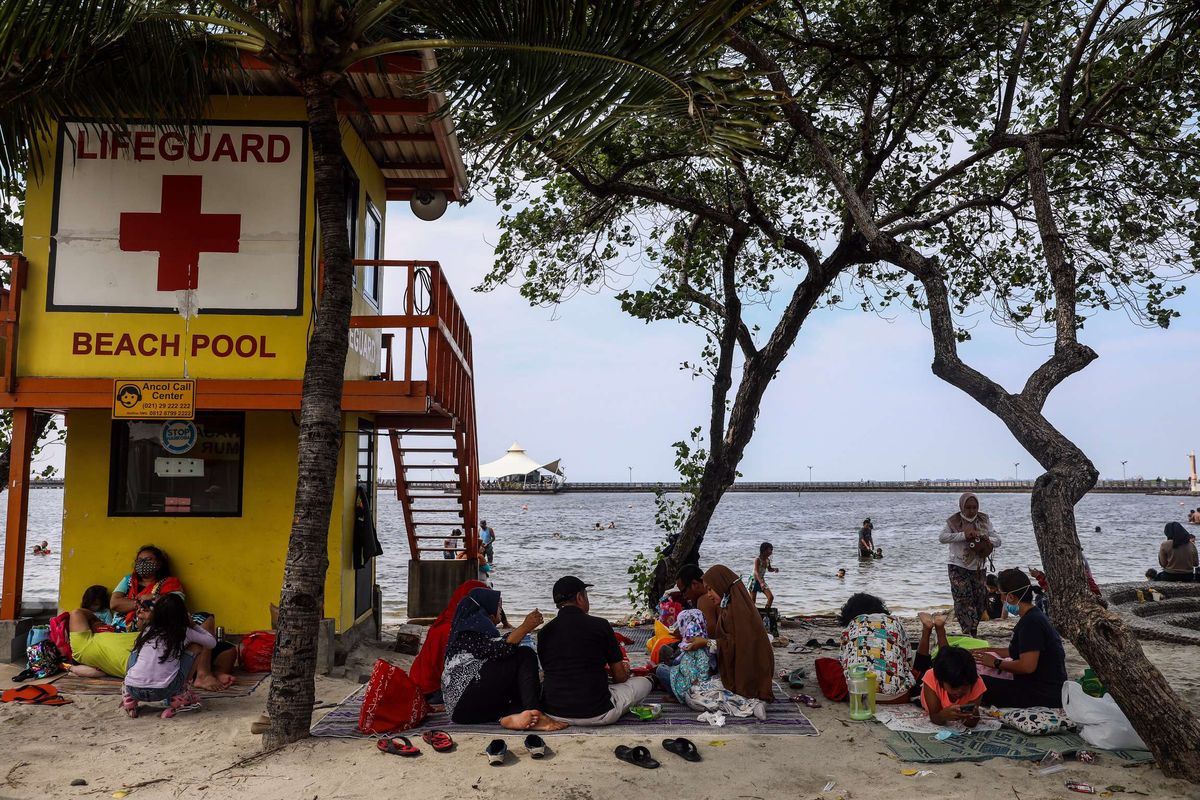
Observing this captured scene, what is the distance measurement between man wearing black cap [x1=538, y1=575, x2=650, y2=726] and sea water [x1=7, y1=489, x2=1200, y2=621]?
12.3 feet

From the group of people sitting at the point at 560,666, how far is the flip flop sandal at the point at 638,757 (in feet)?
2.24

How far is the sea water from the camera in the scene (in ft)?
65.9

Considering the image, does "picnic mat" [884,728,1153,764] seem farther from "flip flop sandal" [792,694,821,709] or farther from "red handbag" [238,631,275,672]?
"red handbag" [238,631,275,672]

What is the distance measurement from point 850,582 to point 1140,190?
14369 mm

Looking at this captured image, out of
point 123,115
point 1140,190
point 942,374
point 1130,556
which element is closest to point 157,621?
point 123,115

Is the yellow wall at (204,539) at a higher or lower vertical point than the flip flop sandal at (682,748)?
higher

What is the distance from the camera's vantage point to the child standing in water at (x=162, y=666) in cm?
645

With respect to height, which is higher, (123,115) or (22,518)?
(123,115)

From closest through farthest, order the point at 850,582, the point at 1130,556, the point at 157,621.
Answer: the point at 157,621, the point at 850,582, the point at 1130,556

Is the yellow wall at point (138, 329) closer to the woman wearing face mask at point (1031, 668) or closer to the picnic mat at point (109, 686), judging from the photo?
the picnic mat at point (109, 686)

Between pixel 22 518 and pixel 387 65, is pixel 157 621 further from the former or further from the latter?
pixel 387 65

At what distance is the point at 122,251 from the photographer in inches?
316

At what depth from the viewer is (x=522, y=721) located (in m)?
5.97

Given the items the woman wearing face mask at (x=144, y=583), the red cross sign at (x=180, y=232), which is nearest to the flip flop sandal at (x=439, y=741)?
the woman wearing face mask at (x=144, y=583)
